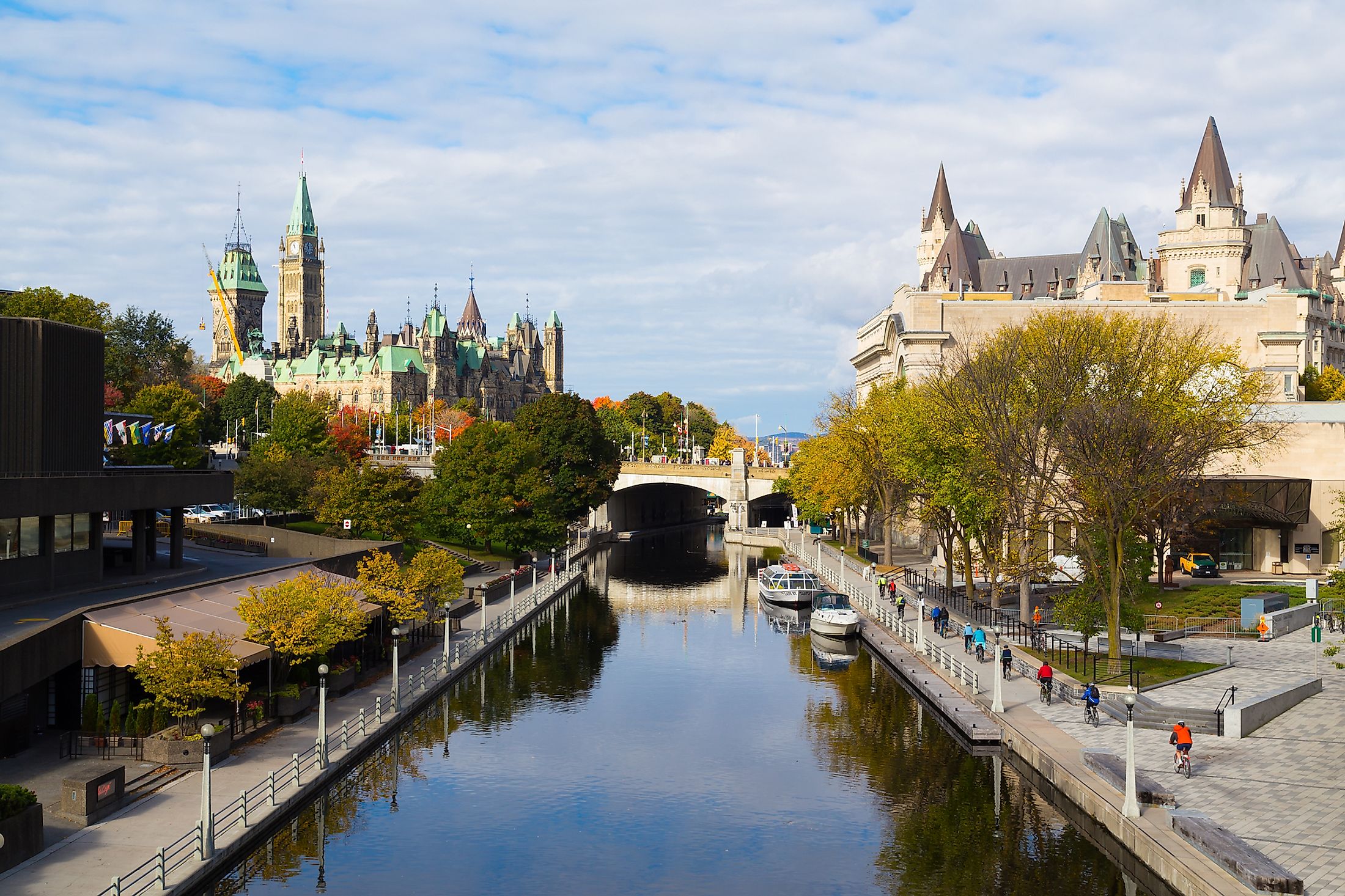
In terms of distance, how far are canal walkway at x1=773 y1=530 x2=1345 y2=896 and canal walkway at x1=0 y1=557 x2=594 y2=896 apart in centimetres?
1874

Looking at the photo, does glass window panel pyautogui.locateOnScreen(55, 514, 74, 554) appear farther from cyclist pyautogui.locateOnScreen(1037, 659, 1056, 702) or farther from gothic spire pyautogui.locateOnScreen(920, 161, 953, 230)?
gothic spire pyautogui.locateOnScreen(920, 161, 953, 230)

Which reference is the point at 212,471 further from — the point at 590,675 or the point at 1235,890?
the point at 1235,890

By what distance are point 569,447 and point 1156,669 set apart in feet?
212

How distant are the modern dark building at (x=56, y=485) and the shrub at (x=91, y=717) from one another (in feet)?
3.87

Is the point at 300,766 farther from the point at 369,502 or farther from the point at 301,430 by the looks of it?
the point at 301,430

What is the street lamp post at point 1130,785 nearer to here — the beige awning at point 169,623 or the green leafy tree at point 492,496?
the beige awning at point 169,623

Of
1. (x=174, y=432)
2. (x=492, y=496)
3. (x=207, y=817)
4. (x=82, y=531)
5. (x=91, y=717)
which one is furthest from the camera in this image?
(x=492, y=496)

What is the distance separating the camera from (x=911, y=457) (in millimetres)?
62500

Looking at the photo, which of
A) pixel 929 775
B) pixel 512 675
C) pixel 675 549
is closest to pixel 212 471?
pixel 512 675


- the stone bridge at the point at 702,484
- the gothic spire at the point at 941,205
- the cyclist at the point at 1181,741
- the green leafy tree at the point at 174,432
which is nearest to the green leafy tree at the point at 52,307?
the green leafy tree at the point at 174,432

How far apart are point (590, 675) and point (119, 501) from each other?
1980 centimetres

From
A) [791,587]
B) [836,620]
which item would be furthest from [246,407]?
[836,620]

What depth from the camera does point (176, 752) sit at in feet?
102

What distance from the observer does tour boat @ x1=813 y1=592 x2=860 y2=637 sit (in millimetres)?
59531
